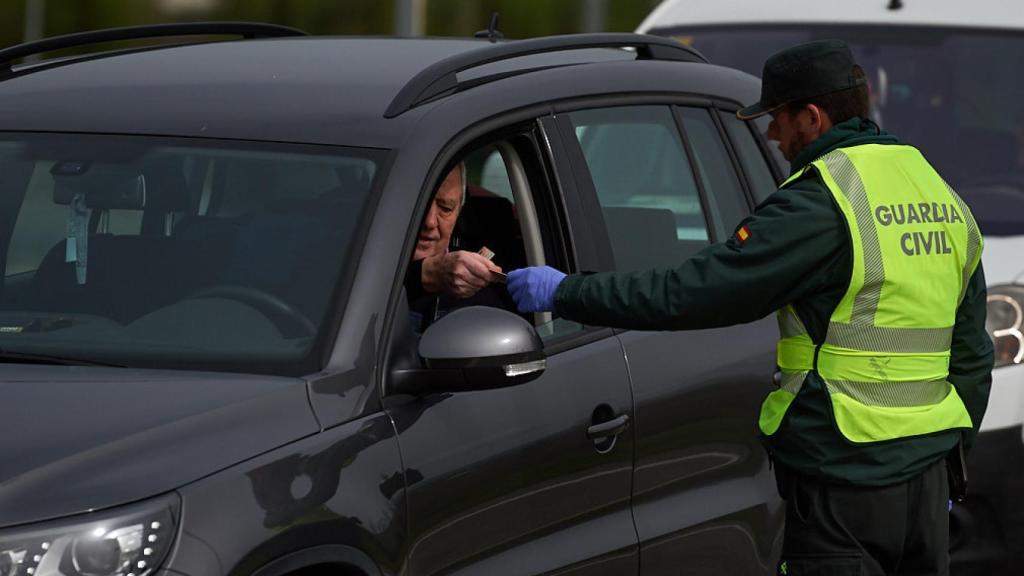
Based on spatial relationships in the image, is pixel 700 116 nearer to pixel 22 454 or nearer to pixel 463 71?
pixel 463 71

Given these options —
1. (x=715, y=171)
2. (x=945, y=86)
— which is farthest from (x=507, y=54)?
(x=945, y=86)

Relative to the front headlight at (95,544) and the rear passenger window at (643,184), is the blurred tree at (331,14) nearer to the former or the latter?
the rear passenger window at (643,184)

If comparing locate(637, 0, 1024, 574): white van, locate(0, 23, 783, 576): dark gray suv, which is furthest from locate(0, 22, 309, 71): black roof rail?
locate(637, 0, 1024, 574): white van

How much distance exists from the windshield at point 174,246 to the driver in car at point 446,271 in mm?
379

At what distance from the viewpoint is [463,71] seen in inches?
193

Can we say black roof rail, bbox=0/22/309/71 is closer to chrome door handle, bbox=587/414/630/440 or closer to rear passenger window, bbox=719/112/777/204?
rear passenger window, bbox=719/112/777/204

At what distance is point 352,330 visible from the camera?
13.3 ft

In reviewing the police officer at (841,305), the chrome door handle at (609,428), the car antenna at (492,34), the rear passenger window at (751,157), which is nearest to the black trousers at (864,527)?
the police officer at (841,305)

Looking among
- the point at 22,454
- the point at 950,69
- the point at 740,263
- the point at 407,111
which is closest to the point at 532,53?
the point at 407,111

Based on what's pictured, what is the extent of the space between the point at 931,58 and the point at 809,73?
4782 mm

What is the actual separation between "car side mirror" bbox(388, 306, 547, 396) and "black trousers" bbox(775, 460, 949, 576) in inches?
28.5

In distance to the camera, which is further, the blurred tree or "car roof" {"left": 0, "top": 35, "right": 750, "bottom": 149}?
the blurred tree

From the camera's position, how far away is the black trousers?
173 inches

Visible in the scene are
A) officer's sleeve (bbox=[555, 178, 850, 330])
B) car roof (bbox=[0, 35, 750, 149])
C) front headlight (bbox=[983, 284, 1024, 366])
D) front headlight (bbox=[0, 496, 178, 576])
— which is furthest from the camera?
front headlight (bbox=[983, 284, 1024, 366])
